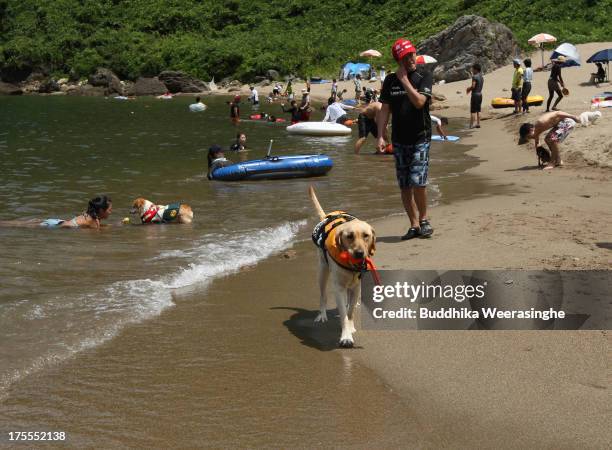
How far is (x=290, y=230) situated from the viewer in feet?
37.7

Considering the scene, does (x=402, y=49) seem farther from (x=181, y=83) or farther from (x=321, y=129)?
(x=181, y=83)

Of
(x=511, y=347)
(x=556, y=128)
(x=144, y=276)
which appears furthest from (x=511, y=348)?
(x=556, y=128)

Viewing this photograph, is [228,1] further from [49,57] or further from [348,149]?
[348,149]

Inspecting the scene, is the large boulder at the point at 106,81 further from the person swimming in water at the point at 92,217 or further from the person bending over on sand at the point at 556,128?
the person swimming in water at the point at 92,217

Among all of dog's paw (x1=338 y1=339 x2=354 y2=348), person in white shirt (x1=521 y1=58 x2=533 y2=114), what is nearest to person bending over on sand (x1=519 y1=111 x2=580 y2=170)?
dog's paw (x1=338 y1=339 x2=354 y2=348)

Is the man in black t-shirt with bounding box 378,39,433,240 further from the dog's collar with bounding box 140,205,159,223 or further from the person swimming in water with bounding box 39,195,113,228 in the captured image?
the person swimming in water with bounding box 39,195,113,228

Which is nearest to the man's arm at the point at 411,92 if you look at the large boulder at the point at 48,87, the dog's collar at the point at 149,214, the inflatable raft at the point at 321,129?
the dog's collar at the point at 149,214

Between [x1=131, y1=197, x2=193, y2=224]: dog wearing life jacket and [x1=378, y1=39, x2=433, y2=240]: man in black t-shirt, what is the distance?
4.14 metres

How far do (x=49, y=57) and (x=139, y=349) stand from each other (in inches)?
2770

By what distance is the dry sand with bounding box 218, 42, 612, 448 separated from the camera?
4.70m

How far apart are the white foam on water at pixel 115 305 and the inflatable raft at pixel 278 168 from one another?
670 centimetres

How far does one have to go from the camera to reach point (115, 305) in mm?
7539

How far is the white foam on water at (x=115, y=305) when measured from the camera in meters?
6.28

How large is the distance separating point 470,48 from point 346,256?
39.3m
